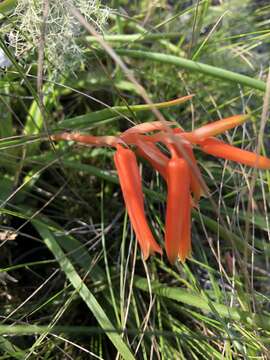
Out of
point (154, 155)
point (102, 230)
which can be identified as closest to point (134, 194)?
point (154, 155)

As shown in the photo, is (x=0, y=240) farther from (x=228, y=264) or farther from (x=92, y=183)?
(x=228, y=264)

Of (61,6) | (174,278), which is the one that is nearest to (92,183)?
(174,278)

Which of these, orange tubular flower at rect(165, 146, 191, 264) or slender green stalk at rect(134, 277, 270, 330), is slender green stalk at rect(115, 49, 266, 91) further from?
slender green stalk at rect(134, 277, 270, 330)

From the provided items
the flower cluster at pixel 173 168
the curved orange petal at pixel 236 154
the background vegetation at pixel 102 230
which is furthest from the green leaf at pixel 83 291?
the curved orange petal at pixel 236 154

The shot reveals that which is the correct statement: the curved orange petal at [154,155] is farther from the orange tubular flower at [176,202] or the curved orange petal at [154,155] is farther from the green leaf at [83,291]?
the green leaf at [83,291]

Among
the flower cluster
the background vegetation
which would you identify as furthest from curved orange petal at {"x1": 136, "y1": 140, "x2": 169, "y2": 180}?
the background vegetation

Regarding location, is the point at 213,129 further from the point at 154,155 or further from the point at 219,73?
the point at 219,73
